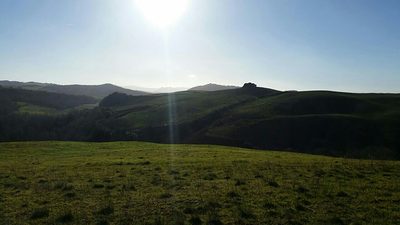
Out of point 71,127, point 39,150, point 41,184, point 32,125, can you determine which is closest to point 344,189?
point 41,184

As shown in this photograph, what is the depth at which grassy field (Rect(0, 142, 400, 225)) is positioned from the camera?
1482cm

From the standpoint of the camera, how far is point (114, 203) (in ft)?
56.6

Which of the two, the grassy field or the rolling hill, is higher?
the grassy field

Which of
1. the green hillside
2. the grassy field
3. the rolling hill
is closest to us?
the grassy field

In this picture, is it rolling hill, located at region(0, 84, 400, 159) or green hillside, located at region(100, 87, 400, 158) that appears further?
rolling hill, located at region(0, 84, 400, 159)

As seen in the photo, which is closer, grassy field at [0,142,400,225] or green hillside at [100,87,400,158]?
grassy field at [0,142,400,225]

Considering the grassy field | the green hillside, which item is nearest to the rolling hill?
the green hillside

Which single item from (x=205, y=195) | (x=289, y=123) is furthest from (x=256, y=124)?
(x=205, y=195)

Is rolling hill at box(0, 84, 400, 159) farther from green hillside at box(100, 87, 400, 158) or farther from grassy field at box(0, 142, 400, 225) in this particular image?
grassy field at box(0, 142, 400, 225)

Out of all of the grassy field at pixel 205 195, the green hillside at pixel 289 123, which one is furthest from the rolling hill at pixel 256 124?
the grassy field at pixel 205 195

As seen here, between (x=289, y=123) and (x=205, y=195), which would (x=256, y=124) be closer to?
(x=289, y=123)

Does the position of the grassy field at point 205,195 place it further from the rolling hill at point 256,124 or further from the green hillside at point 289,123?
the rolling hill at point 256,124

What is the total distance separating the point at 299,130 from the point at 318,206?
94783 millimetres

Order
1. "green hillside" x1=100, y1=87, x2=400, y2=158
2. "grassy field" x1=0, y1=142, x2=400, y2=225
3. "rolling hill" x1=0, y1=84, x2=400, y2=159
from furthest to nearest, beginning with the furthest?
1. "rolling hill" x1=0, y1=84, x2=400, y2=159
2. "green hillside" x1=100, y1=87, x2=400, y2=158
3. "grassy field" x1=0, y1=142, x2=400, y2=225
